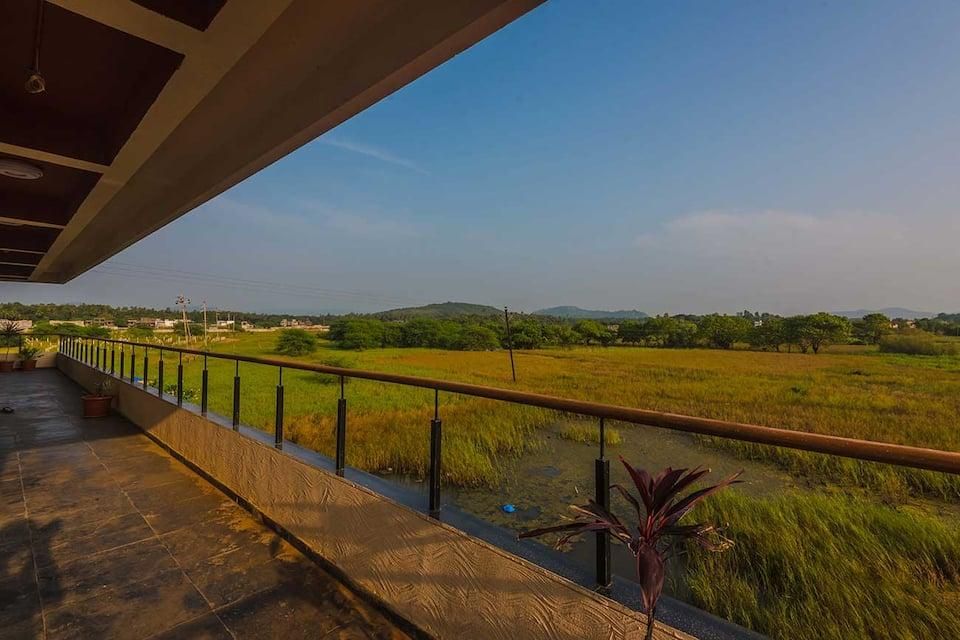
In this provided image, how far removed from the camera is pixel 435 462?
64.1 inches

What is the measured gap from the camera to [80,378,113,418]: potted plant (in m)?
4.99

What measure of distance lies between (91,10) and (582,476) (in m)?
6.47

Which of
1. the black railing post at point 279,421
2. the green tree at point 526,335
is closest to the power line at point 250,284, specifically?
the green tree at point 526,335

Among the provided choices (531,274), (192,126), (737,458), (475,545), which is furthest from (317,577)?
(531,274)

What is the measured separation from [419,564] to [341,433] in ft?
2.56

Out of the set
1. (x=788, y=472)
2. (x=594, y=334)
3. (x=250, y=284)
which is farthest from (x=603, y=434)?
(x=250, y=284)

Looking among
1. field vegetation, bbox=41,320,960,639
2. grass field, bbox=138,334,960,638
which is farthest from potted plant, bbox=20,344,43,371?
grass field, bbox=138,334,960,638

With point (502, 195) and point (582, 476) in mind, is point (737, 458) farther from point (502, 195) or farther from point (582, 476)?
point (502, 195)

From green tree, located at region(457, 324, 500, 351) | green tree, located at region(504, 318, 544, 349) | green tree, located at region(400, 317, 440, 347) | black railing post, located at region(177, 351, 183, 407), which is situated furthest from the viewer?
green tree, located at region(400, 317, 440, 347)

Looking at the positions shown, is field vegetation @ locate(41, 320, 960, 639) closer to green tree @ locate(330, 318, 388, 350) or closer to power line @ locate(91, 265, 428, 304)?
green tree @ locate(330, 318, 388, 350)

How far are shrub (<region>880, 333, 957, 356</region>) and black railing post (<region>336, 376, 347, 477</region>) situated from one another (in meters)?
42.8

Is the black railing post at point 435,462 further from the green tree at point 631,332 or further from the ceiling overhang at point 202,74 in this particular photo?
the green tree at point 631,332

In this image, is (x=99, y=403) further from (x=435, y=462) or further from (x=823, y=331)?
(x=823, y=331)

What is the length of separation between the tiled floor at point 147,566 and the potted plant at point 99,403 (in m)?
1.81
